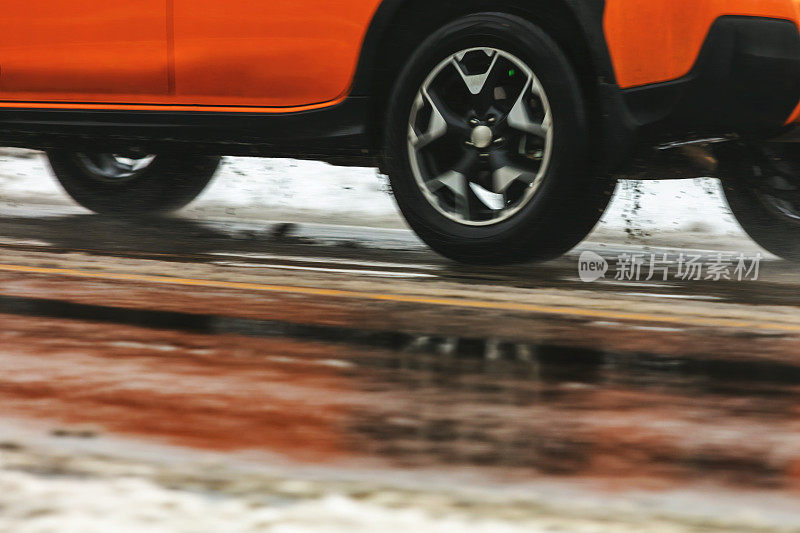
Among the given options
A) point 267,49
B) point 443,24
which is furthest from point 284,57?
point 443,24

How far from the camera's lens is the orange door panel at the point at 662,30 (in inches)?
178

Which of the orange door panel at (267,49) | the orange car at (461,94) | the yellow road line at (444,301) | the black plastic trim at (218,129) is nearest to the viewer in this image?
the yellow road line at (444,301)

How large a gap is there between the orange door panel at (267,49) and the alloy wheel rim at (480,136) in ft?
1.28

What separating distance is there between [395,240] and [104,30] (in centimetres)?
185

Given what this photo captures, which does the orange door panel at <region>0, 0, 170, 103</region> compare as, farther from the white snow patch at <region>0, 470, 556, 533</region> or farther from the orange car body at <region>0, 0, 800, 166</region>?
→ the white snow patch at <region>0, 470, 556, 533</region>

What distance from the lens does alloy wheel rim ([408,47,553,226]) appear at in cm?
497

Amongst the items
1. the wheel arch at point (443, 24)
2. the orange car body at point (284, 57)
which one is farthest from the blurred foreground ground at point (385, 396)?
the wheel arch at point (443, 24)

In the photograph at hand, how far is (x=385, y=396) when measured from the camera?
3072 millimetres

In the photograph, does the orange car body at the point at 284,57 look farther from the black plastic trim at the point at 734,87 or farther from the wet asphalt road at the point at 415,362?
the wet asphalt road at the point at 415,362

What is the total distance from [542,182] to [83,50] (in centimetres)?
226

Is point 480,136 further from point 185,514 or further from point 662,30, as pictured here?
point 185,514

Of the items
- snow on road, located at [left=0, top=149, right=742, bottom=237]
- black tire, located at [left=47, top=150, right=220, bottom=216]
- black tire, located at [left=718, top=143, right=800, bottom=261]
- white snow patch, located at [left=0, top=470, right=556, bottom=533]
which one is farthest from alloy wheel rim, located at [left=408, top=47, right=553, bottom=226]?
white snow patch, located at [left=0, top=470, right=556, bottom=533]

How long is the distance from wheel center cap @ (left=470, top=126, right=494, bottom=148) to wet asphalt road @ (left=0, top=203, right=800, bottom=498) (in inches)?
20.9
